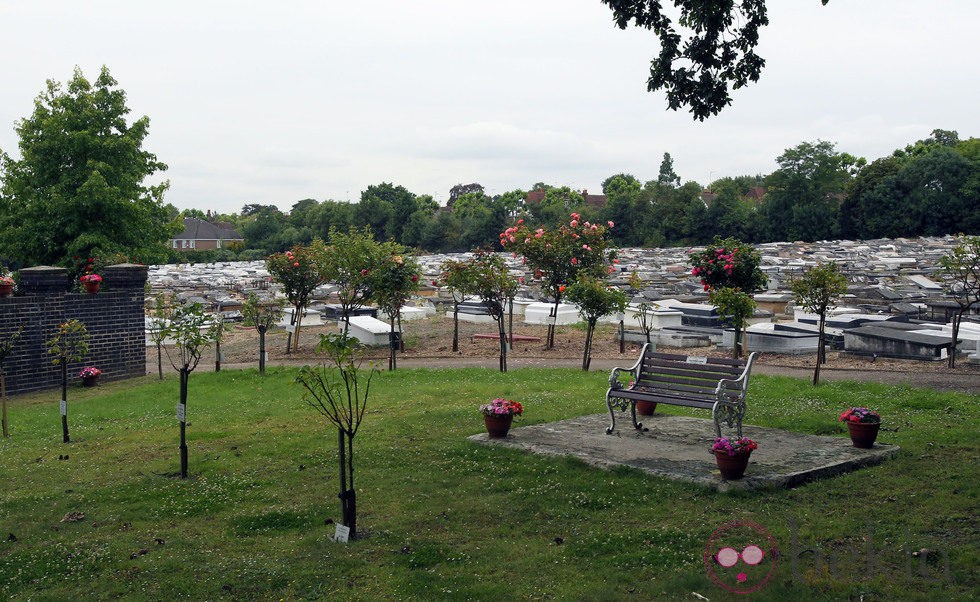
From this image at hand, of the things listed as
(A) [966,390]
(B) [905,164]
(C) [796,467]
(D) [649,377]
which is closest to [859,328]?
(A) [966,390]

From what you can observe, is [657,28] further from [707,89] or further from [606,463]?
[606,463]

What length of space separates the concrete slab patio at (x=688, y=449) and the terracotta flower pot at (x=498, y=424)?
0.30 feet

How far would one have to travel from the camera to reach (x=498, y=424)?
913 cm

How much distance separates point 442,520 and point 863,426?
4.44 meters

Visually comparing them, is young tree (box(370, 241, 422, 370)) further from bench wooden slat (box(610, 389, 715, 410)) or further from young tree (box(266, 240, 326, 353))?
bench wooden slat (box(610, 389, 715, 410))

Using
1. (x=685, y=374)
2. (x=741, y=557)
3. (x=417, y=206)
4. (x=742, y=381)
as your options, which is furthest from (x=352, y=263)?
(x=417, y=206)

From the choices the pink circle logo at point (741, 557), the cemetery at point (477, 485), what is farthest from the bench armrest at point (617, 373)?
the pink circle logo at point (741, 557)

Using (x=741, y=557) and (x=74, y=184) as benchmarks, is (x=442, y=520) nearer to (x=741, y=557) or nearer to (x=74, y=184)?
(x=741, y=557)

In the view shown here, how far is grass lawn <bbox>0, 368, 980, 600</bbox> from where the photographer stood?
524cm

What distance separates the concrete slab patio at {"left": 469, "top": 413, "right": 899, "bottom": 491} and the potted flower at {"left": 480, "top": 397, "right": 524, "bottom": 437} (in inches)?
4.5

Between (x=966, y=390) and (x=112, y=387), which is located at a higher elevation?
(x=966, y=390)

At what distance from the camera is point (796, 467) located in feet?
25.0

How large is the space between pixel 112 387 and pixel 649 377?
39.1ft

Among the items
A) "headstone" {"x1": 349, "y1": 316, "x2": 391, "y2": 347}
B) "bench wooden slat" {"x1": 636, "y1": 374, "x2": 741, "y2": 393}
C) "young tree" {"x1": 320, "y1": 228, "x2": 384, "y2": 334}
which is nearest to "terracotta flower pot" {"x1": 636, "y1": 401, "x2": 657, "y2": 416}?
"bench wooden slat" {"x1": 636, "y1": 374, "x2": 741, "y2": 393}
